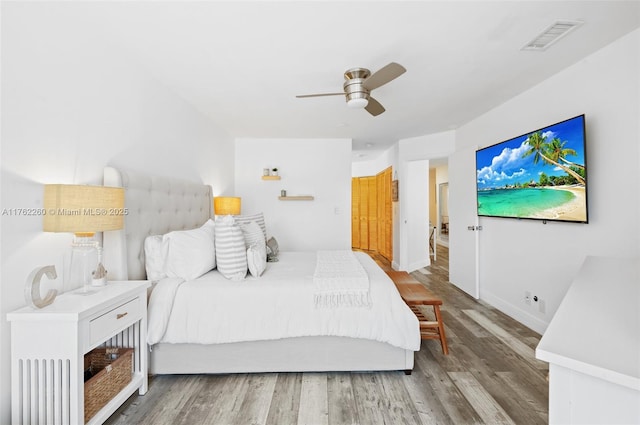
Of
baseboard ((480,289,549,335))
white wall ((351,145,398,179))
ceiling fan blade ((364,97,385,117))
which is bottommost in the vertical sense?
baseboard ((480,289,549,335))

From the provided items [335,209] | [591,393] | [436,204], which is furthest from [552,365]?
[436,204]

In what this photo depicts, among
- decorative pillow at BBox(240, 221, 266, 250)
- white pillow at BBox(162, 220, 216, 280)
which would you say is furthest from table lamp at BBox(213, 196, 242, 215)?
white pillow at BBox(162, 220, 216, 280)

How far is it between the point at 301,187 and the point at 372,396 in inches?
139

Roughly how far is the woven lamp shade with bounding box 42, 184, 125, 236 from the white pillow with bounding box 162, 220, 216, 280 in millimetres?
661

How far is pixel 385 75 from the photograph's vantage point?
2102 mm

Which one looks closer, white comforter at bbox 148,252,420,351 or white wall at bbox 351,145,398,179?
white comforter at bbox 148,252,420,351

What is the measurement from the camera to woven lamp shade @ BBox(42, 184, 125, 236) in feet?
4.78

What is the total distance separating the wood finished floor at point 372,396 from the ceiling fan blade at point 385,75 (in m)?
2.14

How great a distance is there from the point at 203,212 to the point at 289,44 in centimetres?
212

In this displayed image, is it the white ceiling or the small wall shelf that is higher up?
the white ceiling

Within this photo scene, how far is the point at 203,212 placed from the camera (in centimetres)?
344

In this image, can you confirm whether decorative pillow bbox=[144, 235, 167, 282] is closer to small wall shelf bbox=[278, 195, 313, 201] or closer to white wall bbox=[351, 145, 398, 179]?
small wall shelf bbox=[278, 195, 313, 201]

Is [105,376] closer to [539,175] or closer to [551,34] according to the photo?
[551,34]

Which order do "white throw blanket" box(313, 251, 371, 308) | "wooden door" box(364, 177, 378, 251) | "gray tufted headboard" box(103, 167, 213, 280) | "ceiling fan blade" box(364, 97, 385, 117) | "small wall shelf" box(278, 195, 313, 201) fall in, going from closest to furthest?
"gray tufted headboard" box(103, 167, 213, 280) < "white throw blanket" box(313, 251, 371, 308) < "ceiling fan blade" box(364, 97, 385, 117) < "small wall shelf" box(278, 195, 313, 201) < "wooden door" box(364, 177, 378, 251)
